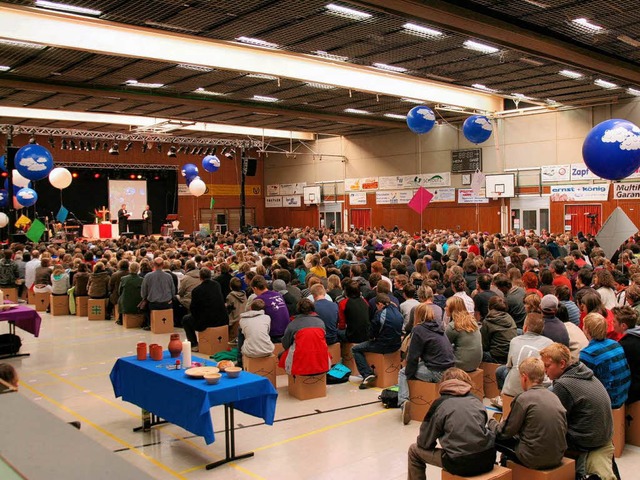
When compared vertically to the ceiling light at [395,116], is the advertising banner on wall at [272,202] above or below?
below

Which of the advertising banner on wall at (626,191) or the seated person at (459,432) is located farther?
the advertising banner on wall at (626,191)

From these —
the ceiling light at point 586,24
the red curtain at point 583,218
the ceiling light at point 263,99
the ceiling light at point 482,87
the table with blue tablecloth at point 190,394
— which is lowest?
the table with blue tablecloth at point 190,394

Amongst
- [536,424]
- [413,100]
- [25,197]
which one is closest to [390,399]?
[536,424]

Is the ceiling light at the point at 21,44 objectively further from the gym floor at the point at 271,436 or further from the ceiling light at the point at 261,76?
the gym floor at the point at 271,436

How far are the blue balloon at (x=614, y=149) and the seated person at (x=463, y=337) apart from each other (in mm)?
4326

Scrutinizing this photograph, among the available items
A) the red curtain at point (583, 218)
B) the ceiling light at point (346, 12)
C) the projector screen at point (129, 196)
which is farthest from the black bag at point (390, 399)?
the projector screen at point (129, 196)

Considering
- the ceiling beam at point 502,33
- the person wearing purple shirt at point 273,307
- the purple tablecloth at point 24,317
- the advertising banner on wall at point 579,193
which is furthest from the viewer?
the advertising banner on wall at point 579,193

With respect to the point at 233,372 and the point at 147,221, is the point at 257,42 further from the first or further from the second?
the point at 147,221

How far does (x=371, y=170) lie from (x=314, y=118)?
22.0 feet

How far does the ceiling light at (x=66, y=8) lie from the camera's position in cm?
992

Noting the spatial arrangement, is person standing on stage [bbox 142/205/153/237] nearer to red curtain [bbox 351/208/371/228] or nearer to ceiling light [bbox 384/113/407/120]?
red curtain [bbox 351/208/371/228]

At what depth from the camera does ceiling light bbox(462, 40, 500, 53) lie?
12891 mm

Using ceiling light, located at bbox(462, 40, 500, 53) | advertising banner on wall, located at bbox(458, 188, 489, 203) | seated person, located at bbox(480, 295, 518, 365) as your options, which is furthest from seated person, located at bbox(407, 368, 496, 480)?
advertising banner on wall, located at bbox(458, 188, 489, 203)

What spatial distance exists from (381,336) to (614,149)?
464 centimetres
